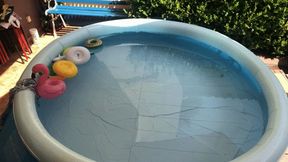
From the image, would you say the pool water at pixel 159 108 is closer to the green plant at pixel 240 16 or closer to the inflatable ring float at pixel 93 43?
the inflatable ring float at pixel 93 43

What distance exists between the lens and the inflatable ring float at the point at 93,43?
6383mm

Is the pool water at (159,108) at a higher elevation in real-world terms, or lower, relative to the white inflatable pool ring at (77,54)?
lower

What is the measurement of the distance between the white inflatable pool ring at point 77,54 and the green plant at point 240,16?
1.84 metres

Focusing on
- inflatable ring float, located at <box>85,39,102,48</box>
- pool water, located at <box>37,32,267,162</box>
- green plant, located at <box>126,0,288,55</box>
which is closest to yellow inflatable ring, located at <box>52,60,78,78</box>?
pool water, located at <box>37,32,267,162</box>

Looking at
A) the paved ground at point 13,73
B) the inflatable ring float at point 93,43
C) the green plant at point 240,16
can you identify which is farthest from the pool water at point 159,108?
the paved ground at point 13,73

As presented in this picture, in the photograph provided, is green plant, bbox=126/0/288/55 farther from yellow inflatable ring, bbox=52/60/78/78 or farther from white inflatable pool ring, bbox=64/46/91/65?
yellow inflatable ring, bbox=52/60/78/78

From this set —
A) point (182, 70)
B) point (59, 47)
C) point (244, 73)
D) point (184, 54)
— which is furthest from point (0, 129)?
point (244, 73)

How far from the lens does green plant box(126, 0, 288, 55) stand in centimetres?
645

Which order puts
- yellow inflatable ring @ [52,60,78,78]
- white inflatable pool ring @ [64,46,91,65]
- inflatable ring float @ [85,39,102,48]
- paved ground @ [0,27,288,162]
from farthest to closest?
inflatable ring float @ [85,39,102,48] → white inflatable pool ring @ [64,46,91,65] → paved ground @ [0,27,288,162] → yellow inflatable ring @ [52,60,78,78]

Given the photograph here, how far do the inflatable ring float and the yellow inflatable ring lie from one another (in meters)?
0.85

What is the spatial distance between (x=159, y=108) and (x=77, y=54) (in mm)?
1936

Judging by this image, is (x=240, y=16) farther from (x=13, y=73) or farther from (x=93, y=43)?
(x=13, y=73)

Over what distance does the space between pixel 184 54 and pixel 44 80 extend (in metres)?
2.97

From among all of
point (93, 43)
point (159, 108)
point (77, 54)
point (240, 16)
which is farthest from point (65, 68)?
point (240, 16)
